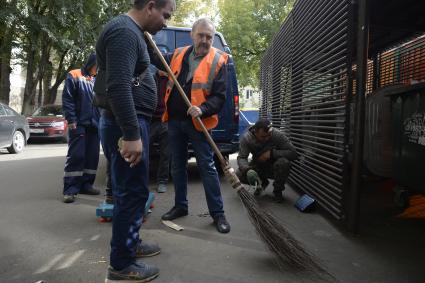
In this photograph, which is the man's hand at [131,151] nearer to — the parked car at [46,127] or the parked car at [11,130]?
the parked car at [11,130]

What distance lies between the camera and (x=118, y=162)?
2.62 meters

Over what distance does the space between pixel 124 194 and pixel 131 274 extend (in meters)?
0.57

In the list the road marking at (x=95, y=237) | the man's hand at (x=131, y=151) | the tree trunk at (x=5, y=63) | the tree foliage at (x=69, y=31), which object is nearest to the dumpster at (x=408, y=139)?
the man's hand at (x=131, y=151)

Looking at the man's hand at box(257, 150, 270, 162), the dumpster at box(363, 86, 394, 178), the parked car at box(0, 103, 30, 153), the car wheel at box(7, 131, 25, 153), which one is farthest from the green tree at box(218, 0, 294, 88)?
the man's hand at box(257, 150, 270, 162)

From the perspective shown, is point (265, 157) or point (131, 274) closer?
point (131, 274)

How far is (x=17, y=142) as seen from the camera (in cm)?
1123

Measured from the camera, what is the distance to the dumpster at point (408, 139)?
167 inches

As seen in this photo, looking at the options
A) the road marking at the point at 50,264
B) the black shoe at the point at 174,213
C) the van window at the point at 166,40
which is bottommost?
the road marking at the point at 50,264

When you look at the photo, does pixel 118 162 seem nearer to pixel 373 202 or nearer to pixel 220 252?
pixel 220 252

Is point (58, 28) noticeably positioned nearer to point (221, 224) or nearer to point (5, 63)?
point (5, 63)

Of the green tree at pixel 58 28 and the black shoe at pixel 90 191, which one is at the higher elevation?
the green tree at pixel 58 28

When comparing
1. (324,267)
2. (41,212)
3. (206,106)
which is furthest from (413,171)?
(41,212)

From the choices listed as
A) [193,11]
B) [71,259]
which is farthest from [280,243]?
[193,11]

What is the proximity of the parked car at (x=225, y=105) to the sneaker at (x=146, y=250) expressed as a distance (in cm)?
311
